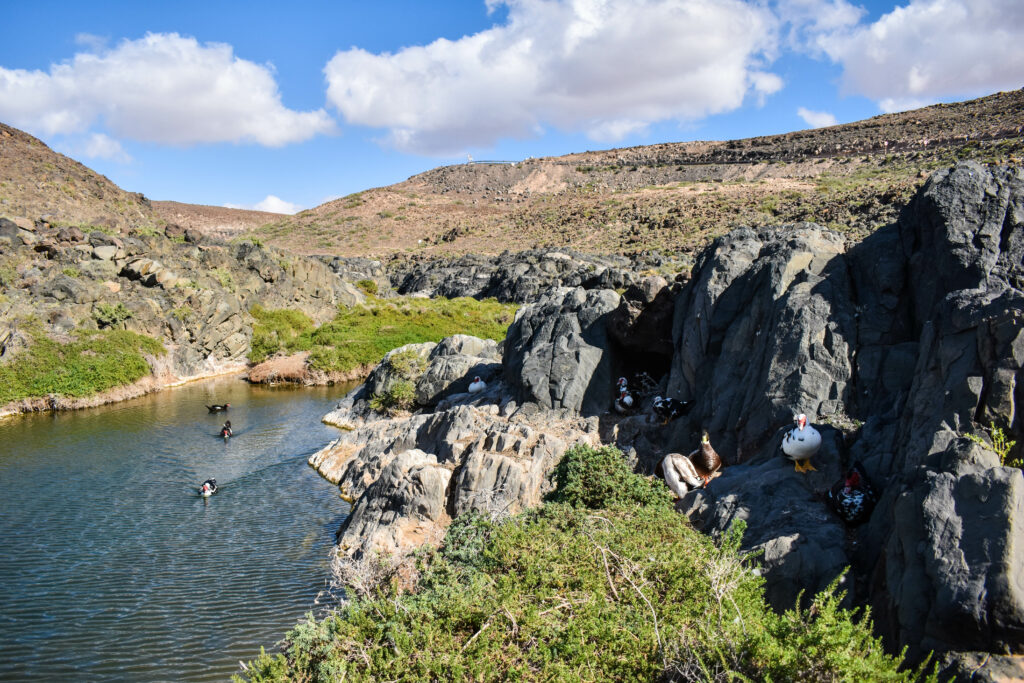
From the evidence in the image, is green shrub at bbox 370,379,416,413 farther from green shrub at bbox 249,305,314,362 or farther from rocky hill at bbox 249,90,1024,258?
rocky hill at bbox 249,90,1024,258

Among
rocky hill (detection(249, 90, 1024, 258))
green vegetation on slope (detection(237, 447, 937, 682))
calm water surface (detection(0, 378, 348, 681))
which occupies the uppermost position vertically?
rocky hill (detection(249, 90, 1024, 258))

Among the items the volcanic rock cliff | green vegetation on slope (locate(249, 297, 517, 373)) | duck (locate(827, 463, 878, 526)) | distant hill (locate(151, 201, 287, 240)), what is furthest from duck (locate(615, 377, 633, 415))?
distant hill (locate(151, 201, 287, 240))

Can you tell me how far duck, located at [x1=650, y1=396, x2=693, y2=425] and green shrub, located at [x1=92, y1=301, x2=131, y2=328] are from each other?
33.6 m

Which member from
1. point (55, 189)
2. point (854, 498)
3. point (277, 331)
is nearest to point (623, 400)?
point (854, 498)

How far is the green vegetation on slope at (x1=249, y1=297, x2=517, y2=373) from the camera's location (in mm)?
40594

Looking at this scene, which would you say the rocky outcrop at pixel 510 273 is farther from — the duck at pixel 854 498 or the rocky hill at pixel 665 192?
the duck at pixel 854 498

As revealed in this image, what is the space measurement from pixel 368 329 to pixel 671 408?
33.0m

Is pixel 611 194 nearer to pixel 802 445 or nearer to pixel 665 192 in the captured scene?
pixel 665 192

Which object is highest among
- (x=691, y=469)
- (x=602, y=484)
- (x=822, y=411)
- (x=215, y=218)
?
(x=215, y=218)

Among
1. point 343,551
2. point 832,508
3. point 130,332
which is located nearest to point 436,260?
point 130,332

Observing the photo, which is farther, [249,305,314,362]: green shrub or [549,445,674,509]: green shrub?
[249,305,314,362]: green shrub

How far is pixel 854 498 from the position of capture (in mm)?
9125

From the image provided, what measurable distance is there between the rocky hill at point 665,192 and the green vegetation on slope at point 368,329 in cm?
1972

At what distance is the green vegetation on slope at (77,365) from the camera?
30.2 m
